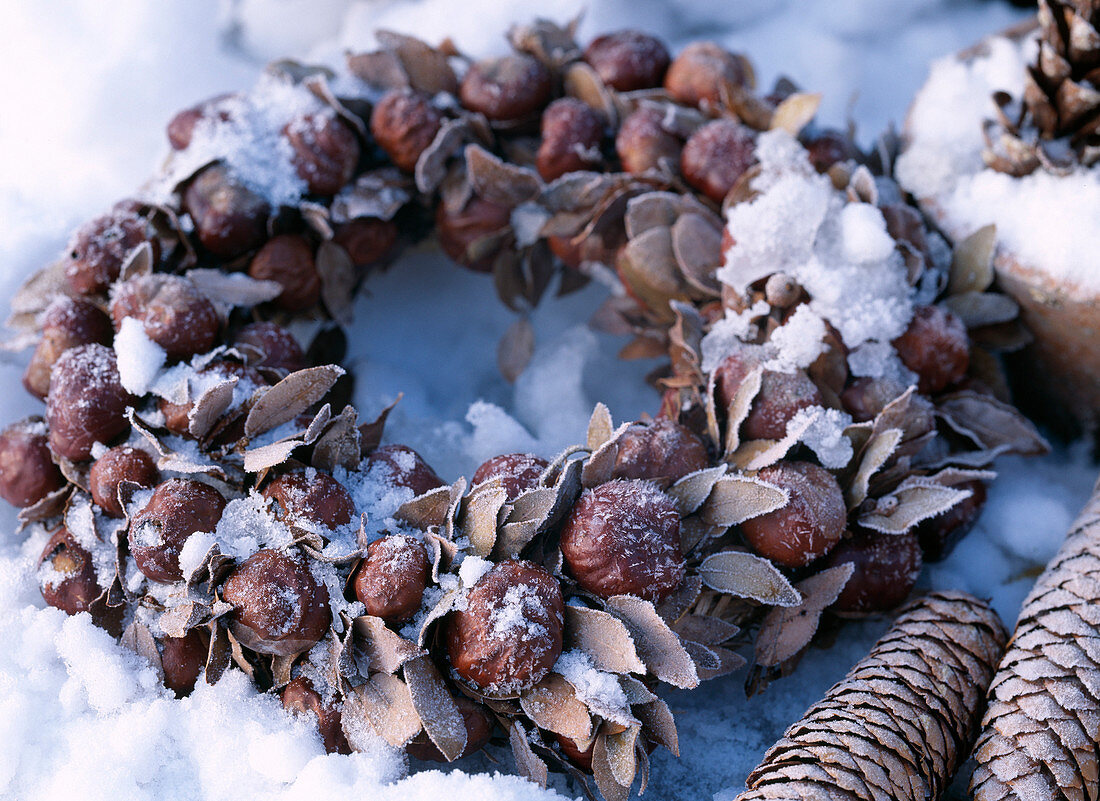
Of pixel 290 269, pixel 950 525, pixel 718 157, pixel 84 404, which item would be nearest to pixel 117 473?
pixel 84 404

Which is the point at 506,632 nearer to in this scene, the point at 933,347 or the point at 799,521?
the point at 799,521

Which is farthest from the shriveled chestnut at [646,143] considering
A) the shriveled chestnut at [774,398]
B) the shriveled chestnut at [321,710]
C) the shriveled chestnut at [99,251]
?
the shriveled chestnut at [321,710]

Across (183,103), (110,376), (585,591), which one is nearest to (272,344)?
(110,376)

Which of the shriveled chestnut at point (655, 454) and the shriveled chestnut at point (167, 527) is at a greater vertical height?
the shriveled chestnut at point (167, 527)

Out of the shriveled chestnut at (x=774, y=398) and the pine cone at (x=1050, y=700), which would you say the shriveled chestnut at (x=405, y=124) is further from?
the pine cone at (x=1050, y=700)

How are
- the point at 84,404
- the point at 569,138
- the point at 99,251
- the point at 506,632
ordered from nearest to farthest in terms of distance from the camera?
the point at 506,632 → the point at 84,404 → the point at 99,251 → the point at 569,138

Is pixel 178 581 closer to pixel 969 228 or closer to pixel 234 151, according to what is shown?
pixel 234 151
